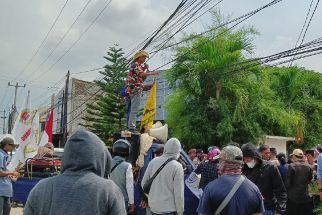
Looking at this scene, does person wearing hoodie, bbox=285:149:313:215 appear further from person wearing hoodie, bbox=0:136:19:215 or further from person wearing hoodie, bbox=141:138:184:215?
person wearing hoodie, bbox=0:136:19:215

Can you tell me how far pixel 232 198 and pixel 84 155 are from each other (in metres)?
1.82

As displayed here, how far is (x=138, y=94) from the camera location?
9.56 metres

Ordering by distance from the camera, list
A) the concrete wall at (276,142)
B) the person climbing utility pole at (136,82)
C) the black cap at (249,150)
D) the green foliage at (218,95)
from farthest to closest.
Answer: the concrete wall at (276,142) < the green foliage at (218,95) < the person climbing utility pole at (136,82) < the black cap at (249,150)

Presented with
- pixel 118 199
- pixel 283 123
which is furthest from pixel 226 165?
pixel 283 123

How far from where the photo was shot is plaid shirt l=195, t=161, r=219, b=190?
23.1 feet

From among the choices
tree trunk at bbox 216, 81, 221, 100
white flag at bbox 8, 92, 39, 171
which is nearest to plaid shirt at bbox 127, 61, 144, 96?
white flag at bbox 8, 92, 39, 171

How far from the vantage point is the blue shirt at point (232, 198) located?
4043 mm

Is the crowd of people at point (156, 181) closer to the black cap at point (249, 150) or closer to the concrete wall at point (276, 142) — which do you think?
the black cap at point (249, 150)

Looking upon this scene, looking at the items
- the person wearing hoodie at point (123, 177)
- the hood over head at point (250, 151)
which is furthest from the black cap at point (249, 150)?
the person wearing hoodie at point (123, 177)

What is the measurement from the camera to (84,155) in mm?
2715

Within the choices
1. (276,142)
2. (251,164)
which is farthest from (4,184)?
(276,142)

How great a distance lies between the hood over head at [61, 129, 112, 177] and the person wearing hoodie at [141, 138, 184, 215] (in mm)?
3116

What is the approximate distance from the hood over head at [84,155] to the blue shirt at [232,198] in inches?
63.0

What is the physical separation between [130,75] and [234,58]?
12.2 metres
